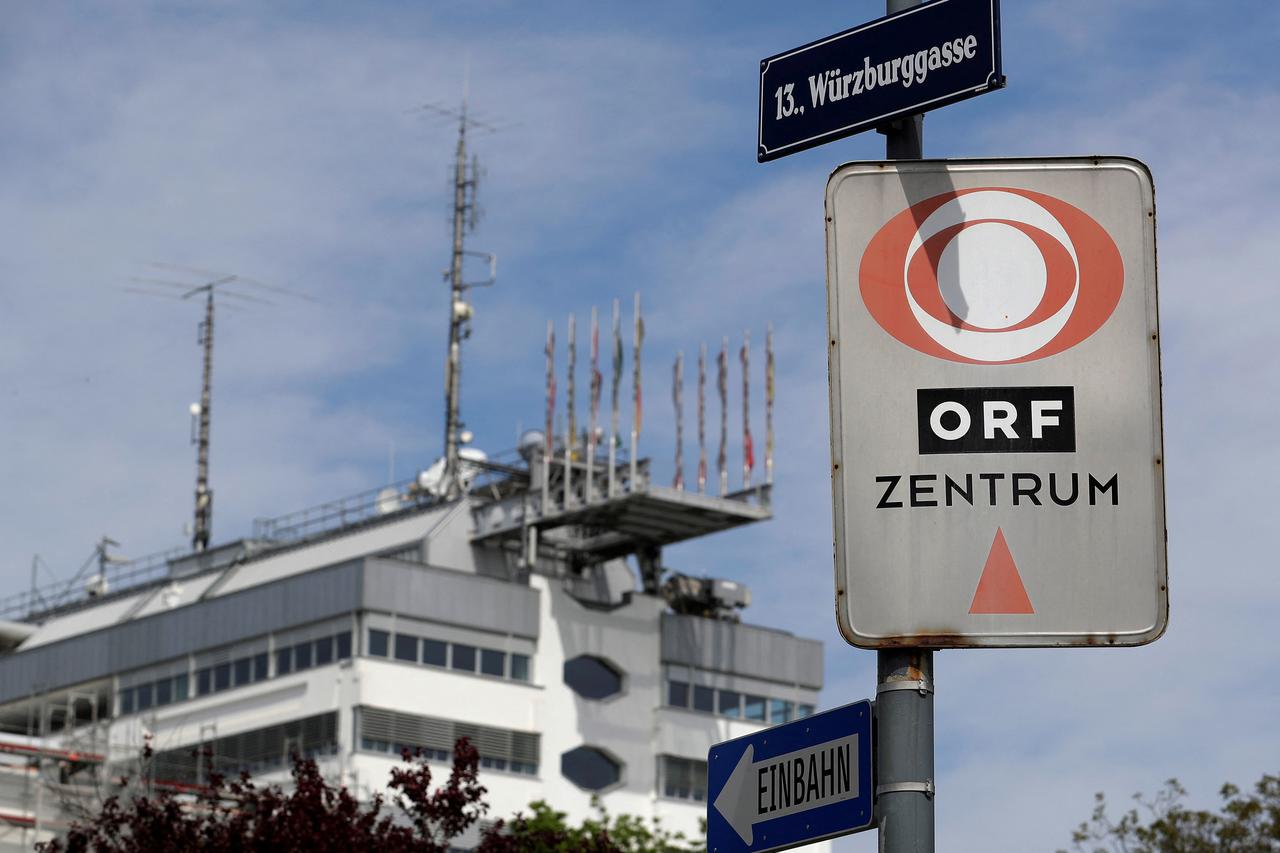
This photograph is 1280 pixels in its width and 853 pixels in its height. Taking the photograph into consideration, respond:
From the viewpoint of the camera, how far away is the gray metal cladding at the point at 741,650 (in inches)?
2724

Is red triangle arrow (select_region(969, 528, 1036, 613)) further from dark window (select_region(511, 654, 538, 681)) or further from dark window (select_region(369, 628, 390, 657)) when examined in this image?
dark window (select_region(511, 654, 538, 681))

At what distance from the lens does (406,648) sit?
209 ft

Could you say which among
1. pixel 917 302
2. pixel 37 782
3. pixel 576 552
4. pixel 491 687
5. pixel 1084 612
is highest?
pixel 576 552

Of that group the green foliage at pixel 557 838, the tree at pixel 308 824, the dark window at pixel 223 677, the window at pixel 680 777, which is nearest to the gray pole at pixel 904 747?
the tree at pixel 308 824

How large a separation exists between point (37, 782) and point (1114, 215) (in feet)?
165

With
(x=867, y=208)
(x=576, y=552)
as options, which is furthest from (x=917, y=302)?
(x=576, y=552)

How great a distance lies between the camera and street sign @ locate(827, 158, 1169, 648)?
631 cm

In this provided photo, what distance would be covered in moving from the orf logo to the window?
2442 inches

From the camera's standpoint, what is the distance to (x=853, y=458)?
6449 millimetres

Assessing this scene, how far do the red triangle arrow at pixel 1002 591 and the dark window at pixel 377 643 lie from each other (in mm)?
57516

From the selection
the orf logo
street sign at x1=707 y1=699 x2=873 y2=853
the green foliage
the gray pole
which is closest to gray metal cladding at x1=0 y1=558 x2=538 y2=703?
the green foliage

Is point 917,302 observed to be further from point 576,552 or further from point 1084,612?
point 576,552

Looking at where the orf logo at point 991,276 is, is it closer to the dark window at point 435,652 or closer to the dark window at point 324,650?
the dark window at point 324,650

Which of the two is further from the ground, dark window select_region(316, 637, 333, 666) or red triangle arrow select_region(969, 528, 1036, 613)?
dark window select_region(316, 637, 333, 666)
